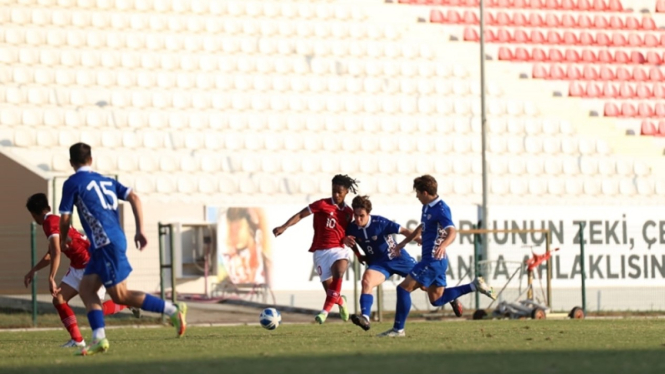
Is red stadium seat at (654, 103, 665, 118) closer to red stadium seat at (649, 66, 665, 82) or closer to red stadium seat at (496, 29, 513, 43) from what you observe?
red stadium seat at (649, 66, 665, 82)

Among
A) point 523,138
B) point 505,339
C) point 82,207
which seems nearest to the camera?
point 82,207

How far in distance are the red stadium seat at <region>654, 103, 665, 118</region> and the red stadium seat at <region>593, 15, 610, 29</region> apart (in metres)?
2.94

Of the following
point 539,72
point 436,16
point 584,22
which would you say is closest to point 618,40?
point 584,22

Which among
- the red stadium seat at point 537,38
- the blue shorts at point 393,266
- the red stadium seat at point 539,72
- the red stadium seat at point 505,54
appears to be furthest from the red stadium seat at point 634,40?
the blue shorts at point 393,266

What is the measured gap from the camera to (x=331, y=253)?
15.4m

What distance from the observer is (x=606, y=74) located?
32.2 meters

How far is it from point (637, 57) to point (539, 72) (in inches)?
130

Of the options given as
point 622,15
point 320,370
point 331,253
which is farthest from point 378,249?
point 622,15

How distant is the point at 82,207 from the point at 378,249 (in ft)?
16.2

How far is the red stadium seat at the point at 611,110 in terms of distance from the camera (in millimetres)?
31219

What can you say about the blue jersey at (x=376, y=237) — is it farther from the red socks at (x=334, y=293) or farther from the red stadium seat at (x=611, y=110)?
the red stadium seat at (x=611, y=110)

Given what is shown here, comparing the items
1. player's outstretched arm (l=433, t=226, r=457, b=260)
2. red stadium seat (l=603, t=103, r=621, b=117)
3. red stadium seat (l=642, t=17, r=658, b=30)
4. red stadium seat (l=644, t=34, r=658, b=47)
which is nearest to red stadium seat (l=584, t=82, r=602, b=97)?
red stadium seat (l=603, t=103, r=621, b=117)

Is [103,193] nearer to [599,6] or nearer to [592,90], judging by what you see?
[592,90]

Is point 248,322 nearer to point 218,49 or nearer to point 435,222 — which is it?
point 435,222
